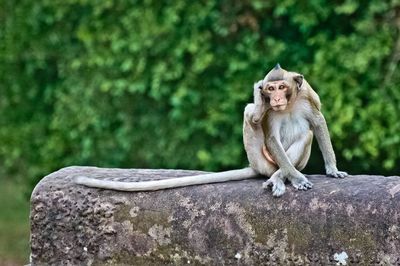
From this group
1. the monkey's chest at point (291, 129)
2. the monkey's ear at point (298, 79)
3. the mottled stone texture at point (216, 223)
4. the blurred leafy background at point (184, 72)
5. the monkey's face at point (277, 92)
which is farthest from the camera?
the blurred leafy background at point (184, 72)

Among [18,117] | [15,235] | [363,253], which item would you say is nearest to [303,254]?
[363,253]

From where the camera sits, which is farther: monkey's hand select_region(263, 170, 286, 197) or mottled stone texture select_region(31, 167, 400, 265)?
monkey's hand select_region(263, 170, 286, 197)

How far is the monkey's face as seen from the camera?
647 cm

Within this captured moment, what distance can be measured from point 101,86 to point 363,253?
199 inches

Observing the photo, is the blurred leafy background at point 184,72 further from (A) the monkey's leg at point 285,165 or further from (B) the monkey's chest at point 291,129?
(A) the monkey's leg at point 285,165

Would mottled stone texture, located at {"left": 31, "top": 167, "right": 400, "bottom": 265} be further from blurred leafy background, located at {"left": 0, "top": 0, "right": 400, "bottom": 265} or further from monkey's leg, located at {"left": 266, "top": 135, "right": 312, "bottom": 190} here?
blurred leafy background, located at {"left": 0, "top": 0, "right": 400, "bottom": 265}

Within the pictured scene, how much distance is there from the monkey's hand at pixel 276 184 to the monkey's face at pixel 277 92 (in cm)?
39

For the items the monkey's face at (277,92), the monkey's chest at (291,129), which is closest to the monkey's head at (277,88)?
the monkey's face at (277,92)

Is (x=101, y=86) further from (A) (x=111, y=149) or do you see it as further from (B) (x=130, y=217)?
(B) (x=130, y=217)

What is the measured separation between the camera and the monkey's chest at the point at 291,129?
22.3 ft

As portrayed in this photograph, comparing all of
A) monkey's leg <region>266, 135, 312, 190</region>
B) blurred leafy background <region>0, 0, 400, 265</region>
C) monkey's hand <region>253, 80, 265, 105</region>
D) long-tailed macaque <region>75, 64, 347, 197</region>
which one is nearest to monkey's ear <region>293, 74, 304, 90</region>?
long-tailed macaque <region>75, 64, 347, 197</region>

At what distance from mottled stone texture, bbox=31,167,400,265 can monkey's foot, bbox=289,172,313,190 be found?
0.11ft

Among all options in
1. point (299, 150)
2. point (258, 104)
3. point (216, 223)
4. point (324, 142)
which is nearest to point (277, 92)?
point (258, 104)

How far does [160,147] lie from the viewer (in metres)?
10.9
